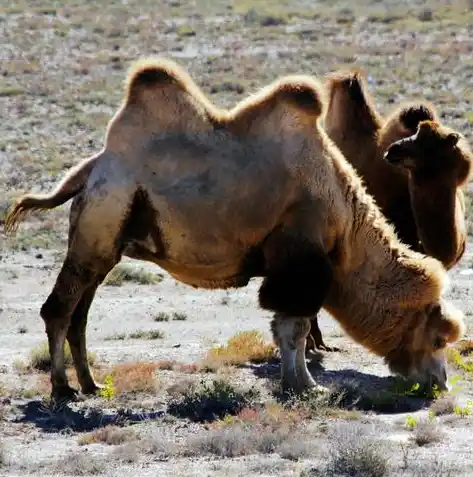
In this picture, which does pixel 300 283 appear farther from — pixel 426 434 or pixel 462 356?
pixel 462 356

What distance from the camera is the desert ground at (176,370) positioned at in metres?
9.11

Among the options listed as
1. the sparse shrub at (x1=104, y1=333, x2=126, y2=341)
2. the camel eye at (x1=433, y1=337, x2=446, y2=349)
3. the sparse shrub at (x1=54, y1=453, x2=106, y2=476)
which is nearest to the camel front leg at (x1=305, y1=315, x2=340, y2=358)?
the sparse shrub at (x1=104, y1=333, x2=126, y2=341)

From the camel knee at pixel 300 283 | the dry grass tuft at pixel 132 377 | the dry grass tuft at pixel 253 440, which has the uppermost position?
the camel knee at pixel 300 283

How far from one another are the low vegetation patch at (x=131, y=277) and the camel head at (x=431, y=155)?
6069 mm

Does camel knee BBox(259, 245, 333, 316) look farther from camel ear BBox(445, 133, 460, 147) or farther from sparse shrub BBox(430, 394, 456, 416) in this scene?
camel ear BBox(445, 133, 460, 147)

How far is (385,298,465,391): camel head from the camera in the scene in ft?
37.3

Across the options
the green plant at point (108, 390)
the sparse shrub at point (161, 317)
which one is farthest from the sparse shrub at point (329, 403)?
the sparse shrub at point (161, 317)

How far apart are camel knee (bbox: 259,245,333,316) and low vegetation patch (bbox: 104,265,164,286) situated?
23.9 feet

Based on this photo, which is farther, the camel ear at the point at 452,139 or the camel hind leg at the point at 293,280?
the camel ear at the point at 452,139

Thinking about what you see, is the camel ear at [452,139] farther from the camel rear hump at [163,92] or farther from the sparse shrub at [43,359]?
the sparse shrub at [43,359]

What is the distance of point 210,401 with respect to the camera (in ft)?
→ 35.8

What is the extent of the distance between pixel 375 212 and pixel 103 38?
3239 cm

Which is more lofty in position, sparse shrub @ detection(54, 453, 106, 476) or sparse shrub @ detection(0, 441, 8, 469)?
sparse shrub @ detection(54, 453, 106, 476)

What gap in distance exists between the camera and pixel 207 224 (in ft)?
36.8
